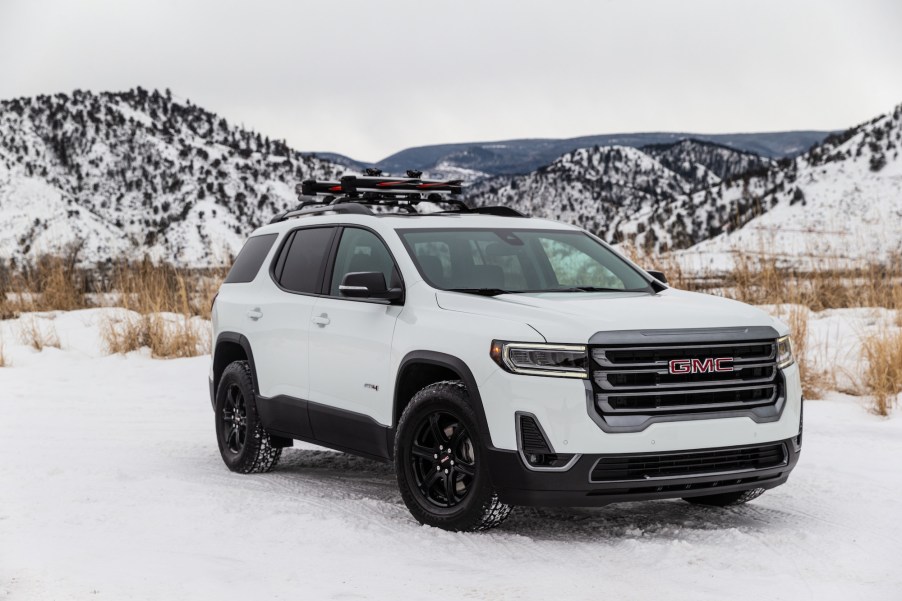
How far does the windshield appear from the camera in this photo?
7.17m

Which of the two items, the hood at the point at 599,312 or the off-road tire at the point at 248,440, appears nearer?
the hood at the point at 599,312

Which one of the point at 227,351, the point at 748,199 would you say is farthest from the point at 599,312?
the point at 748,199

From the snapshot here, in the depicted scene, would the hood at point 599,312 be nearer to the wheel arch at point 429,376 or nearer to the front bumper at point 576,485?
the wheel arch at point 429,376

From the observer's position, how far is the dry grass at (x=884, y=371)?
410 inches

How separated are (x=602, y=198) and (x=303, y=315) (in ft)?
243

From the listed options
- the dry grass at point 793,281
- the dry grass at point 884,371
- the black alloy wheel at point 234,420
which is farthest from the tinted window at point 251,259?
the dry grass at point 793,281

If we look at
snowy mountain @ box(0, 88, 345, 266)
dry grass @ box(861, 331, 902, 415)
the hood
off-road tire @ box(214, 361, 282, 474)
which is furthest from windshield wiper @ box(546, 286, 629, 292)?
snowy mountain @ box(0, 88, 345, 266)

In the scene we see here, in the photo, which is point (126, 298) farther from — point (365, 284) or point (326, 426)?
point (365, 284)

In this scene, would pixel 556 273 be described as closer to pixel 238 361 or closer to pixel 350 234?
pixel 350 234

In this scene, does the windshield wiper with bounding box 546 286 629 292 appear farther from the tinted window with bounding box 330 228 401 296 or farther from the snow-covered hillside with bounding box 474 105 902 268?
the snow-covered hillside with bounding box 474 105 902 268

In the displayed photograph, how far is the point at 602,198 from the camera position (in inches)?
3179

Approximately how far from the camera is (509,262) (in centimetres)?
750

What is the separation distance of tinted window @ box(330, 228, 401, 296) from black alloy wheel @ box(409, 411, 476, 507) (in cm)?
114

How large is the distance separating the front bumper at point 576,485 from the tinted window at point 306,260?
8.04 ft
